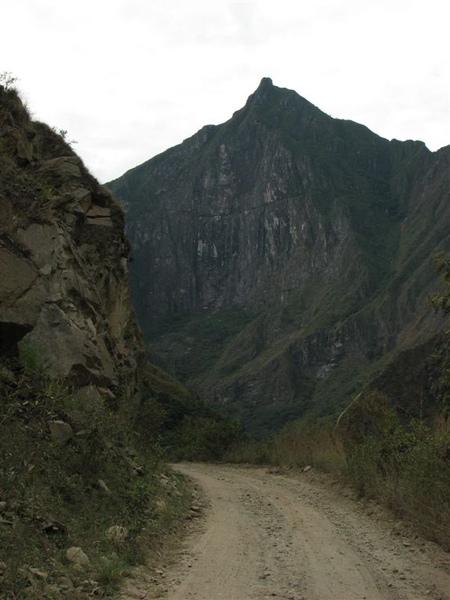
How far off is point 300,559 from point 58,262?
880 centimetres

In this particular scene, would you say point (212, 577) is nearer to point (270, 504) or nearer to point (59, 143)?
point (270, 504)

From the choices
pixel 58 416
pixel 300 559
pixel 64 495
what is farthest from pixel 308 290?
pixel 64 495

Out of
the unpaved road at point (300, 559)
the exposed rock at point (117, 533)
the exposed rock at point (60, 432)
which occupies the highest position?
the exposed rock at point (60, 432)

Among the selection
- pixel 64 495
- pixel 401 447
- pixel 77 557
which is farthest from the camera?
pixel 401 447

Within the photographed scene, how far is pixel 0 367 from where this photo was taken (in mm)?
9711

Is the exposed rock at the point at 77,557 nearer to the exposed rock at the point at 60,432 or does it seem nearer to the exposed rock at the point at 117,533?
the exposed rock at the point at 117,533

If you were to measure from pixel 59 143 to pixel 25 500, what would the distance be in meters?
15.9

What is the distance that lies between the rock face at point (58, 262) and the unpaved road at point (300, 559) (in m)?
4.22

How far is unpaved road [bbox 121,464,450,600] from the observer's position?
21.1 ft

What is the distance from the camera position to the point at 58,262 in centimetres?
1384

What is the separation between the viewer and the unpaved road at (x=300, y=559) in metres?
6.44

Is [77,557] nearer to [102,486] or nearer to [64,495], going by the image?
[64,495]

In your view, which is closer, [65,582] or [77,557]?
[65,582]

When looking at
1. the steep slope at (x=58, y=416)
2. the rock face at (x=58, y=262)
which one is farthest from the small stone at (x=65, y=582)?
the rock face at (x=58, y=262)
